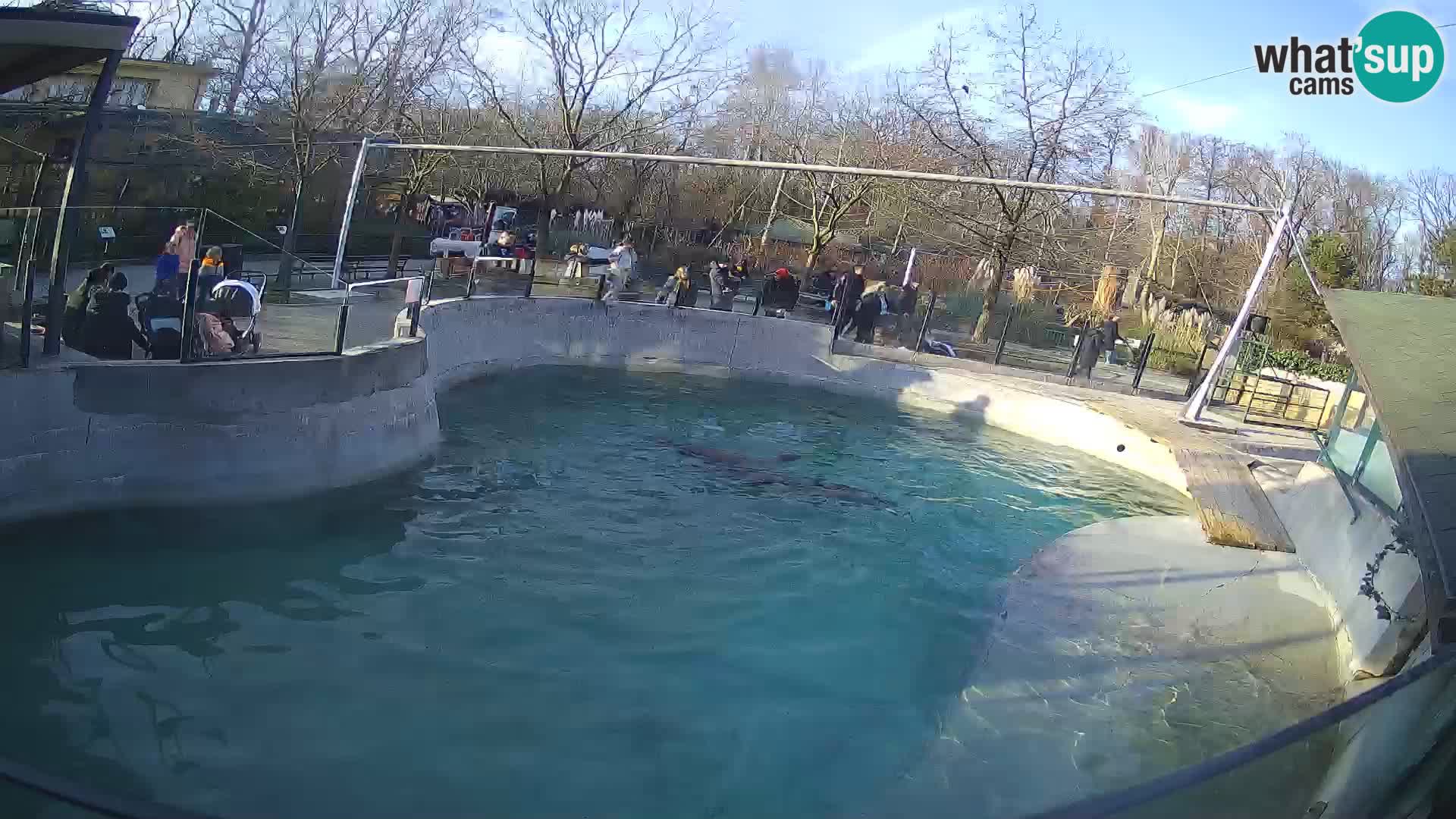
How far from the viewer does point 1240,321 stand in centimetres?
1666

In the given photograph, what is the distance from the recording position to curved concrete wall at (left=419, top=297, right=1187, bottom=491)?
16.4 metres

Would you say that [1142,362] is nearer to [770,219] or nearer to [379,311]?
[379,311]

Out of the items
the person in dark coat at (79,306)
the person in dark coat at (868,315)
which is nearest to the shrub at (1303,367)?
the person in dark coat at (868,315)

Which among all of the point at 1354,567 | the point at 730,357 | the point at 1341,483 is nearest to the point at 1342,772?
the point at 1354,567

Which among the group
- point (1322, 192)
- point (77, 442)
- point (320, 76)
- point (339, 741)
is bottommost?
point (339, 741)

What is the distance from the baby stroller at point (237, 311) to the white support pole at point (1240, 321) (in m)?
13.4

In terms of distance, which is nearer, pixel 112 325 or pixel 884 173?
pixel 112 325

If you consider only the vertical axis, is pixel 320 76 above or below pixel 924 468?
above

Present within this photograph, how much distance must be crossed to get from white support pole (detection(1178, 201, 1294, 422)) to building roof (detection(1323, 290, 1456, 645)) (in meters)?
7.60

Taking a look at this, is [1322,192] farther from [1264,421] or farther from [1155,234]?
[1264,421]

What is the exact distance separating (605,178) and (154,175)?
2146 centimetres

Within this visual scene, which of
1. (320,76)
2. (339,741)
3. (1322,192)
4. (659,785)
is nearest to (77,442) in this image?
(339,741)

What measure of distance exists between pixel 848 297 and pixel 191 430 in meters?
14.0

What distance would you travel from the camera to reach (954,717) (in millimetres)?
6988
